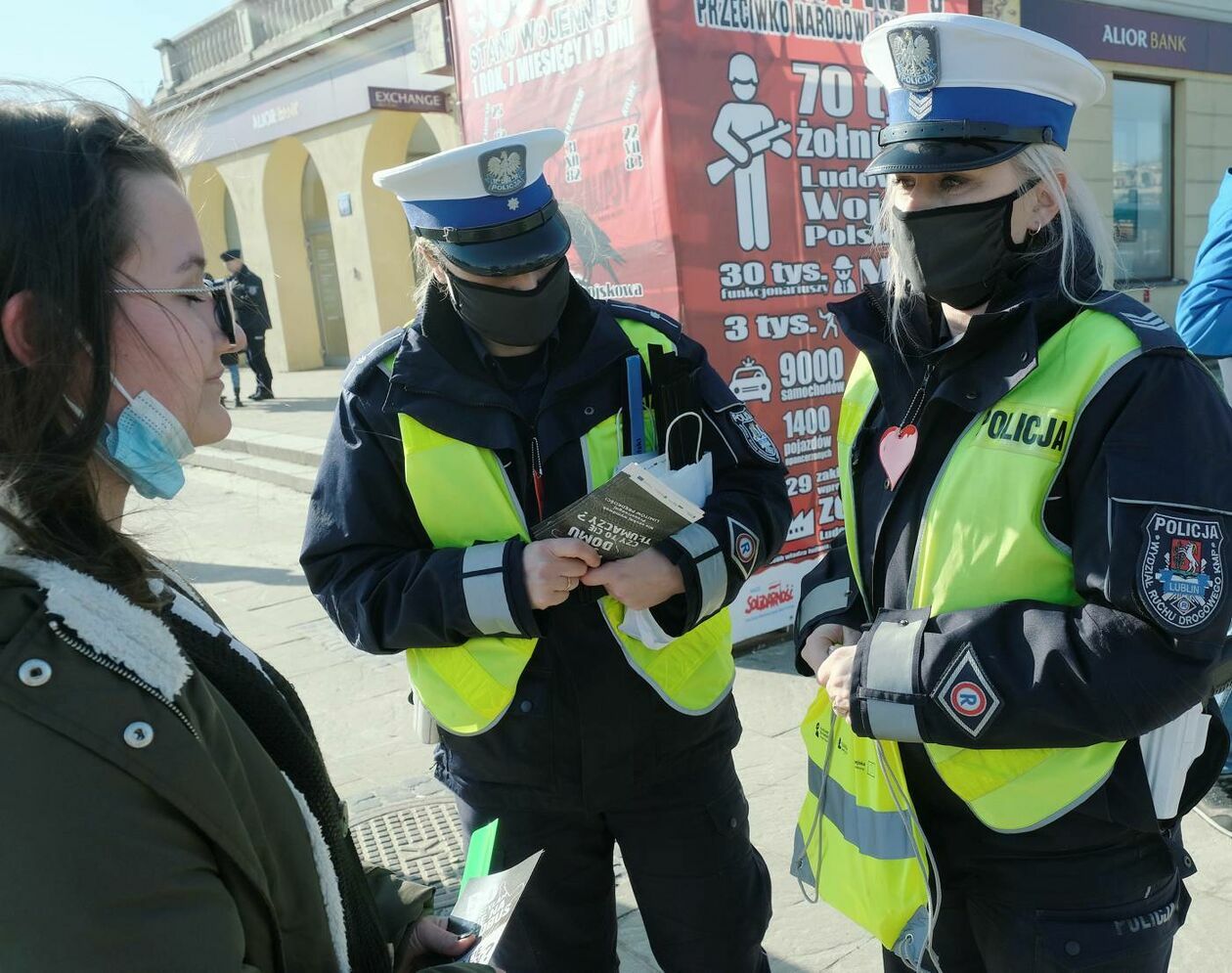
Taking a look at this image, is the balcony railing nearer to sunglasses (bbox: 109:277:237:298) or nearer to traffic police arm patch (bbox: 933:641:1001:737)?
sunglasses (bbox: 109:277:237:298)

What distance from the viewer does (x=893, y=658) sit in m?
1.52

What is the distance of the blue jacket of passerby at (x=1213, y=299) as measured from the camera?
3094 millimetres

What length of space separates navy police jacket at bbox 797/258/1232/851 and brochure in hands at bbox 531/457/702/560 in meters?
0.39

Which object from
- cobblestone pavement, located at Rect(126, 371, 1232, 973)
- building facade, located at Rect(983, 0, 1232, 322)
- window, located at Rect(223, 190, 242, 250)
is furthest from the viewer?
window, located at Rect(223, 190, 242, 250)

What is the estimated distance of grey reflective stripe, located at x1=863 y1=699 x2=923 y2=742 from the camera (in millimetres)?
1497

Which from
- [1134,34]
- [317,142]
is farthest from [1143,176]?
[317,142]

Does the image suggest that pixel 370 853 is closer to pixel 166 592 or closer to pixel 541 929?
pixel 541 929

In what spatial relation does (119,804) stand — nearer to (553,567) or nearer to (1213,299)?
(553,567)

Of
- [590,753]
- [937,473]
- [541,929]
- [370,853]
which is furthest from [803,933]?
[937,473]

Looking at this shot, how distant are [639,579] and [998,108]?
3.29ft

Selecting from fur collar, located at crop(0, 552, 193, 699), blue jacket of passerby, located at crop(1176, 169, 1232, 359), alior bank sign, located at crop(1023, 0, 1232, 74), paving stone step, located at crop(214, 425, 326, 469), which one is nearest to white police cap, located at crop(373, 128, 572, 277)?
fur collar, located at crop(0, 552, 193, 699)

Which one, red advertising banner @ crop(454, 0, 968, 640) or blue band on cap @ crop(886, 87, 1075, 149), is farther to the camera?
red advertising banner @ crop(454, 0, 968, 640)

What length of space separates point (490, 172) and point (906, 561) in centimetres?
110

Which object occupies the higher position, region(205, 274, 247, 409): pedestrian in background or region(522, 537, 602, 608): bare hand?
region(205, 274, 247, 409): pedestrian in background
